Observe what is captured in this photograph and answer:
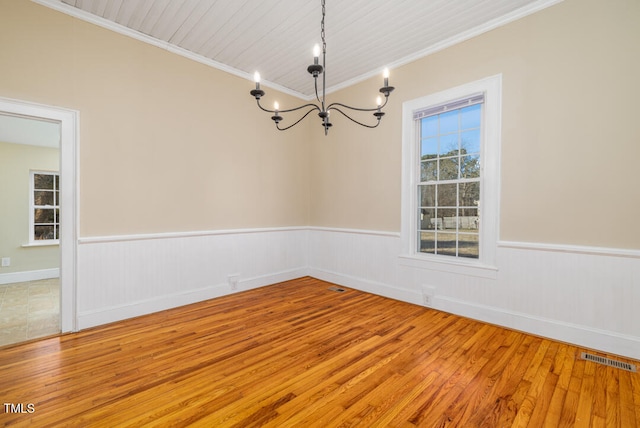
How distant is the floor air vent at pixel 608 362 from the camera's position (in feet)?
7.00

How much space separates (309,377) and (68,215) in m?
2.77

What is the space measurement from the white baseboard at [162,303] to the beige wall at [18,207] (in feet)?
9.73

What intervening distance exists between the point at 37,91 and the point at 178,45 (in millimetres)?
1488

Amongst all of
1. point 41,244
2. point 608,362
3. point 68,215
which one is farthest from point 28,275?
point 608,362

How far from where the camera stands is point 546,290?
2.67 meters

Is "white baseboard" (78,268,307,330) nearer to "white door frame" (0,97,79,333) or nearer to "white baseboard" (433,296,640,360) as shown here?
"white door frame" (0,97,79,333)

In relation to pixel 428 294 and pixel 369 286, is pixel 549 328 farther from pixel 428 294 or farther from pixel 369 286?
pixel 369 286

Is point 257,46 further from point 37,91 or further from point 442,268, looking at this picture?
point 442,268

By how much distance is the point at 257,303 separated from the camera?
3.59m

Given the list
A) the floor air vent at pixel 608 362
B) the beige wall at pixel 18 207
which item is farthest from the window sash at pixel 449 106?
the beige wall at pixel 18 207

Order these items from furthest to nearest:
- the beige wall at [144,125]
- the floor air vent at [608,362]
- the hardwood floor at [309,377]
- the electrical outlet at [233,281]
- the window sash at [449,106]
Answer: the electrical outlet at [233,281], the window sash at [449,106], the beige wall at [144,125], the floor air vent at [608,362], the hardwood floor at [309,377]

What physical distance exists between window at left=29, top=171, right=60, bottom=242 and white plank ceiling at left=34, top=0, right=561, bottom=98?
4076 mm

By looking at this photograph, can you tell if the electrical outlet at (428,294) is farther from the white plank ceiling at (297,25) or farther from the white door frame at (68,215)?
the white door frame at (68,215)

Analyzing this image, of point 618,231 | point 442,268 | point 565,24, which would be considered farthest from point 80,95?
point 618,231
